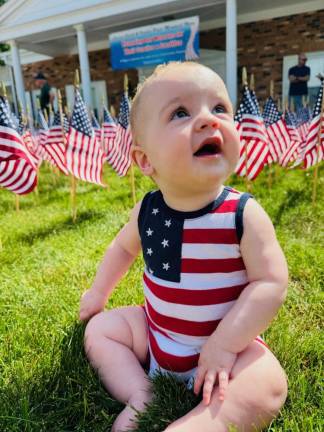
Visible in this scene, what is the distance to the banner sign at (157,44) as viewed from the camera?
1085cm

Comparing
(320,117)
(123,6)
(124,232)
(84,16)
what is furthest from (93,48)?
(124,232)

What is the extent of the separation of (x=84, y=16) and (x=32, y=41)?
3.80m

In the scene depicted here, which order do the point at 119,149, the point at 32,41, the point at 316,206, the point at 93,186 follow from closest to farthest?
the point at 316,206 < the point at 119,149 < the point at 93,186 < the point at 32,41

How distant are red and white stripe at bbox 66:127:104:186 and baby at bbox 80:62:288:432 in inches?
108

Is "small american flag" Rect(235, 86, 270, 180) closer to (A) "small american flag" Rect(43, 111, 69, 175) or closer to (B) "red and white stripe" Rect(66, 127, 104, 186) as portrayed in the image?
(B) "red and white stripe" Rect(66, 127, 104, 186)

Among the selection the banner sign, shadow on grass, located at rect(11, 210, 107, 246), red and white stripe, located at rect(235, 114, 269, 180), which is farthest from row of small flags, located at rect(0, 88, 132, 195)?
the banner sign

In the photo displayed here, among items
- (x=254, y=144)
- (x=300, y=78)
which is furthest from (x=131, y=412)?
(x=300, y=78)

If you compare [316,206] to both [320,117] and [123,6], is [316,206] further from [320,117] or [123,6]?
[123,6]

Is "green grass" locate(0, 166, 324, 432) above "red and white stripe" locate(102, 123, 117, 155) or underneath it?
underneath

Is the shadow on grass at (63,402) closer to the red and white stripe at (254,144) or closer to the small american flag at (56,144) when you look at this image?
the red and white stripe at (254,144)

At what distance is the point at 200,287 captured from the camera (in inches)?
52.2

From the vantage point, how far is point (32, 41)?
48.4 ft

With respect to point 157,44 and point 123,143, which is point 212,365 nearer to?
point 123,143

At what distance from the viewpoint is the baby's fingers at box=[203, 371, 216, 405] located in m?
1.18
